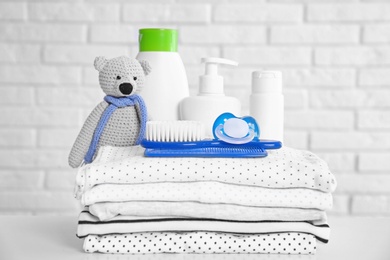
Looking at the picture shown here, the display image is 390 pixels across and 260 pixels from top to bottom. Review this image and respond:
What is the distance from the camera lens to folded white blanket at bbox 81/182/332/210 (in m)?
0.61

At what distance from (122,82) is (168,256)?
0.78ft

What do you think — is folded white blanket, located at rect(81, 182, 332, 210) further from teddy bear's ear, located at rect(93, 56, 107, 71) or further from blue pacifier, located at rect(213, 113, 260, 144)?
teddy bear's ear, located at rect(93, 56, 107, 71)

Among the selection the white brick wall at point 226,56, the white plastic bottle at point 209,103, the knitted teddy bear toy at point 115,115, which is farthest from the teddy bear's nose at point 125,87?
the white brick wall at point 226,56

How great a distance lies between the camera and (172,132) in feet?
2.21

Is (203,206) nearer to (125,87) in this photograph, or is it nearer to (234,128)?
(234,128)

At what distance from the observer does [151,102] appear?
2.77 feet

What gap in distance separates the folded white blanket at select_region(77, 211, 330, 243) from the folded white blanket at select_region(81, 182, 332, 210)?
0.02 metres

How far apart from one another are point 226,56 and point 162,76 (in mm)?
641

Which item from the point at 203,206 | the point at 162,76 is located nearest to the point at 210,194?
the point at 203,206

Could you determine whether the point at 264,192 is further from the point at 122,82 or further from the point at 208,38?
the point at 208,38

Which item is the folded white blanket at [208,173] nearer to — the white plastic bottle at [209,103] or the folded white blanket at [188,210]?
the folded white blanket at [188,210]

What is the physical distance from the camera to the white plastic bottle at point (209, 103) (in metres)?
0.82

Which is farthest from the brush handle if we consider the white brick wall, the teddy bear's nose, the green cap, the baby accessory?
the white brick wall

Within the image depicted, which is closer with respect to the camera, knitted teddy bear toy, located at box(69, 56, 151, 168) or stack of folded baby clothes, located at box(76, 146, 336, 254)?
stack of folded baby clothes, located at box(76, 146, 336, 254)
